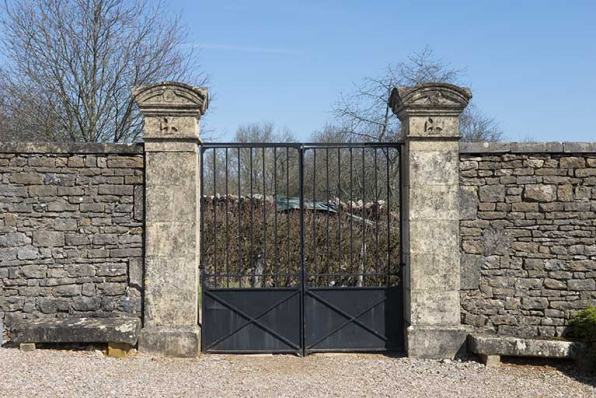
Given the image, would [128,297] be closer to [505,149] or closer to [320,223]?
[320,223]

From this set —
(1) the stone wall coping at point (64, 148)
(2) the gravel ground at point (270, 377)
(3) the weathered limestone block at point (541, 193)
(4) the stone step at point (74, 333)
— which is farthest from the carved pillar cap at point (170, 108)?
(3) the weathered limestone block at point (541, 193)

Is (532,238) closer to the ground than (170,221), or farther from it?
closer to the ground

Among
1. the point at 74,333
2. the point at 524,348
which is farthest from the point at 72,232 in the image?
the point at 524,348

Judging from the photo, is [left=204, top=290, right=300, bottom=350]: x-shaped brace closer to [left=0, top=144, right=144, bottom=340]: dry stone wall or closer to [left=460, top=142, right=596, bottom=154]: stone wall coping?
[left=0, top=144, right=144, bottom=340]: dry stone wall

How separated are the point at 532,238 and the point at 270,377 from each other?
311cm

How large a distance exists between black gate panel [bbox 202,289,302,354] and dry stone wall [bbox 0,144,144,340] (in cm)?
82

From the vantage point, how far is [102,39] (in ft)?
38.1

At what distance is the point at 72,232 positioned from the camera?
580cm

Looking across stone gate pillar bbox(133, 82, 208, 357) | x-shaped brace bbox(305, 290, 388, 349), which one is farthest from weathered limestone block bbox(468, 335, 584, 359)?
stone gate pillar bbox(133, 82, 208, 357)

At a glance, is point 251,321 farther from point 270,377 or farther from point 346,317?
point 346,317

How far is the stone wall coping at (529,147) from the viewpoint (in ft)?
18.9

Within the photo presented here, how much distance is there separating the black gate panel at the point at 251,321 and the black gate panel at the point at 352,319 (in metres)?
0.18

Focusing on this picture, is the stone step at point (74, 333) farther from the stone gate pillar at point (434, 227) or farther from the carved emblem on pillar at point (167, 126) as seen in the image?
the stone gate pillar at point (434, 227)

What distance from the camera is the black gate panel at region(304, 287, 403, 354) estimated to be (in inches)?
235
